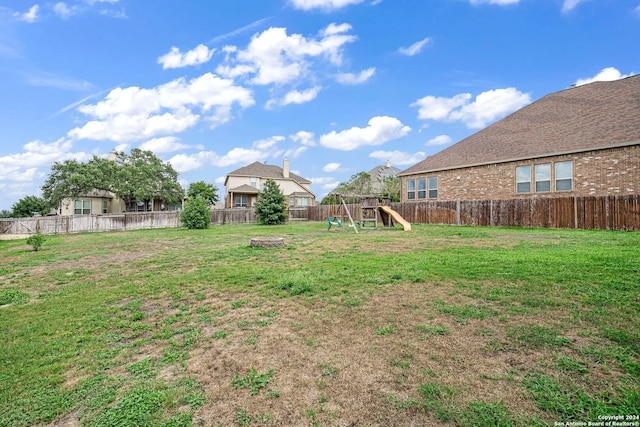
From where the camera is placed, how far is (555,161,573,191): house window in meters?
15.0

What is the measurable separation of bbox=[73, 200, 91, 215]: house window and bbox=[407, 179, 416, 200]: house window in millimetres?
35287

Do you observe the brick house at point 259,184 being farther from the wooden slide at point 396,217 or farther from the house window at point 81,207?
the wooden slide at point 396,217

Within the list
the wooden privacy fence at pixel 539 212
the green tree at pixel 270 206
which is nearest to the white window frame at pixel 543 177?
the wooden privacy fence at pixel 539 212

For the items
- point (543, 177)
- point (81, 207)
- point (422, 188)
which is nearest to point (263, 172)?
point (81, 207)

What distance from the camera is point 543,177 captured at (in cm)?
1592

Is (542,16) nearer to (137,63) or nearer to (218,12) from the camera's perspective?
(218,12)

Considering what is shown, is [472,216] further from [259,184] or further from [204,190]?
[204,190]

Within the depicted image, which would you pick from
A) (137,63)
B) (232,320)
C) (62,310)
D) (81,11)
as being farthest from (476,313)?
(137,63)

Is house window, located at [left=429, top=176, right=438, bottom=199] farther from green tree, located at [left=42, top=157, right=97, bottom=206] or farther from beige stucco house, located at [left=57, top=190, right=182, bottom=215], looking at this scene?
green tree, located at [left=42, top=157, right=97, bottom=206]

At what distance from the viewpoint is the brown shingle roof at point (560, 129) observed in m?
14.3

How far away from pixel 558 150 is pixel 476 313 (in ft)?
53.0

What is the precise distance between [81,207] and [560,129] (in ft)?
145

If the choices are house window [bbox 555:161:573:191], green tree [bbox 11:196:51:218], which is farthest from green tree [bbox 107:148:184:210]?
house window [bbox 555:161:573:191]

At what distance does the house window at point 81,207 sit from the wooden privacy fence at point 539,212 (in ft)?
115
